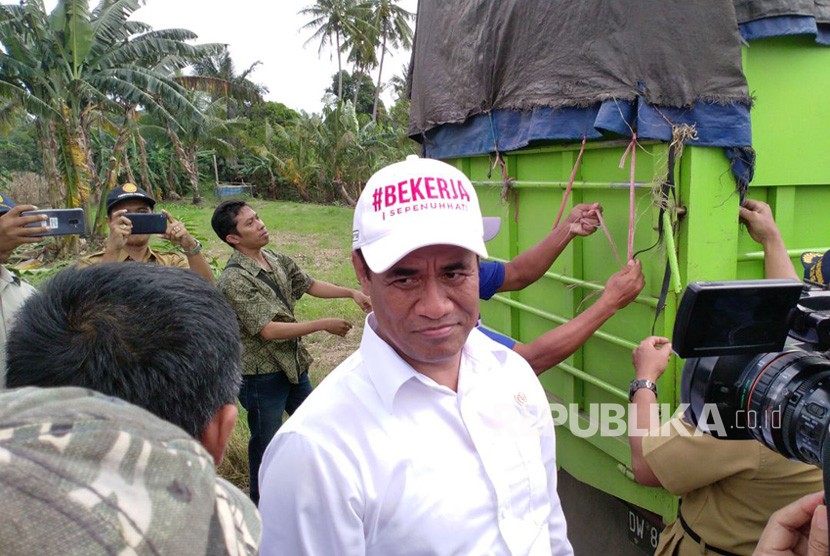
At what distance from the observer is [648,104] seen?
1.96 meters

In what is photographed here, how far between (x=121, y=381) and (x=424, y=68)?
283 cm

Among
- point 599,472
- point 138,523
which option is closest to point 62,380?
point 138,523

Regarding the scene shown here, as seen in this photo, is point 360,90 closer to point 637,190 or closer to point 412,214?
point 637,190

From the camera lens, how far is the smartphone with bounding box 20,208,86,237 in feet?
8.13

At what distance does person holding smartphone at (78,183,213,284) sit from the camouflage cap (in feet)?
7.67

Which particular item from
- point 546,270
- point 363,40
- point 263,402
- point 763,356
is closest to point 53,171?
point 263,402

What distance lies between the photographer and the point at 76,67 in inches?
424

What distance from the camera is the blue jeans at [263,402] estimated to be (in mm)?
3127

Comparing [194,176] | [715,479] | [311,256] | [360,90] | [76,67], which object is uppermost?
[360,90]

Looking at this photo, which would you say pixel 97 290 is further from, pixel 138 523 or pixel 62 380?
pixel 138 523

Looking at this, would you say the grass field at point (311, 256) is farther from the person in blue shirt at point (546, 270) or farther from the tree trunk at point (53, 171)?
the tree trunk at point (53, 171)

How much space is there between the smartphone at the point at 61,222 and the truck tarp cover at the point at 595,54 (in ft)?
5.94

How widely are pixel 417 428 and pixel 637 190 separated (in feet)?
4.26

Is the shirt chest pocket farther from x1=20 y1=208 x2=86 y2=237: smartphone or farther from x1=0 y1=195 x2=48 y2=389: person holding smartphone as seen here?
x1=20 y1=208 x2=86 y2=237: smartphone
